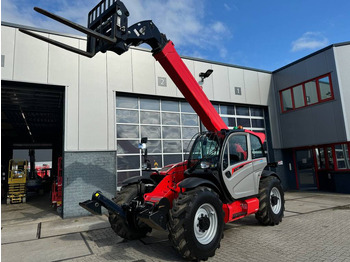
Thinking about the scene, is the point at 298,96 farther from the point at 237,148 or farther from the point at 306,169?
the point at 237,148

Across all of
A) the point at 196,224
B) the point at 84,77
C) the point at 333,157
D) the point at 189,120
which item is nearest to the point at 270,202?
the point at 196,224

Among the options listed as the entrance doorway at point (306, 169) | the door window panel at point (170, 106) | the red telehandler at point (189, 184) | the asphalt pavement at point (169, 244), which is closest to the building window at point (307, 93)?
the entrance doorway at point (306, 169)

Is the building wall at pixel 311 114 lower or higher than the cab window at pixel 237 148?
higher

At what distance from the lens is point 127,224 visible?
17.4 feet

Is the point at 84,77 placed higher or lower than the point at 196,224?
higher

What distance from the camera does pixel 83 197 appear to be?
8.75 meters

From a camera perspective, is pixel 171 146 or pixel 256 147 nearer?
pixel 256 147

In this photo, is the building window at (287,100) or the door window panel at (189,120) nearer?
the door window panel at (189,120)

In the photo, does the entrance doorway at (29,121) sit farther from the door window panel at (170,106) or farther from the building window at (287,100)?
the building window at (287,100)

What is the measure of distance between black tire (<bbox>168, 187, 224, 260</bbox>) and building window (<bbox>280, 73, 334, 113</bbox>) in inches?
392

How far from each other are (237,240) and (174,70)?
409 centimetres

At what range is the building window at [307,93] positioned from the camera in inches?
466

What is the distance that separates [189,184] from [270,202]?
292 cm

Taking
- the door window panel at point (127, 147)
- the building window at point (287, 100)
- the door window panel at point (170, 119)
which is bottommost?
the door window panel at point (127, 147)
